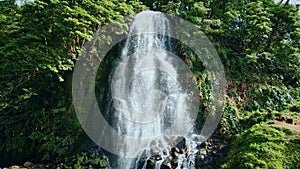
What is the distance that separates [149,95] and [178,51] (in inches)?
102

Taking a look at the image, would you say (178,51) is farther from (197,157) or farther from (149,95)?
(197,157)

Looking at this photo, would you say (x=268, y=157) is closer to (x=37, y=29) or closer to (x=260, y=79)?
(x=260, y=79)

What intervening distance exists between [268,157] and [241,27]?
724cm

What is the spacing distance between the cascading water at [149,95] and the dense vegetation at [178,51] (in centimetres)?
77

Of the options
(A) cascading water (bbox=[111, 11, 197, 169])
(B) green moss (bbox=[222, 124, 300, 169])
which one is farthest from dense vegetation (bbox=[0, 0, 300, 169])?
(A) cascading water (bbox=[111, 11, 197, 169])

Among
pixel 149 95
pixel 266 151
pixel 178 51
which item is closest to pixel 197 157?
pixel 266 151

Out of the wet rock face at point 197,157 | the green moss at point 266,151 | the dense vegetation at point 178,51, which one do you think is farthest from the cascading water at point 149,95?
the green moss at point 266,151

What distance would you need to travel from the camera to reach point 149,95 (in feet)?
30.3

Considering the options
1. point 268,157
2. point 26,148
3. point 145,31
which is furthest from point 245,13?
point 26,148

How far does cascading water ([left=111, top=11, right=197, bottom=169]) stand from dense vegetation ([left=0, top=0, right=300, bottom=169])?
0.77 m

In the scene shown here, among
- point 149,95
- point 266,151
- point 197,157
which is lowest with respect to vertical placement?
point 197,157

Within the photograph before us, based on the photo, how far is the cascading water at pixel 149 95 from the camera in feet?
27.4

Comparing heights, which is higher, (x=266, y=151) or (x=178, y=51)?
(x=178, y=51)

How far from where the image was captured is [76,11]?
768 cm
